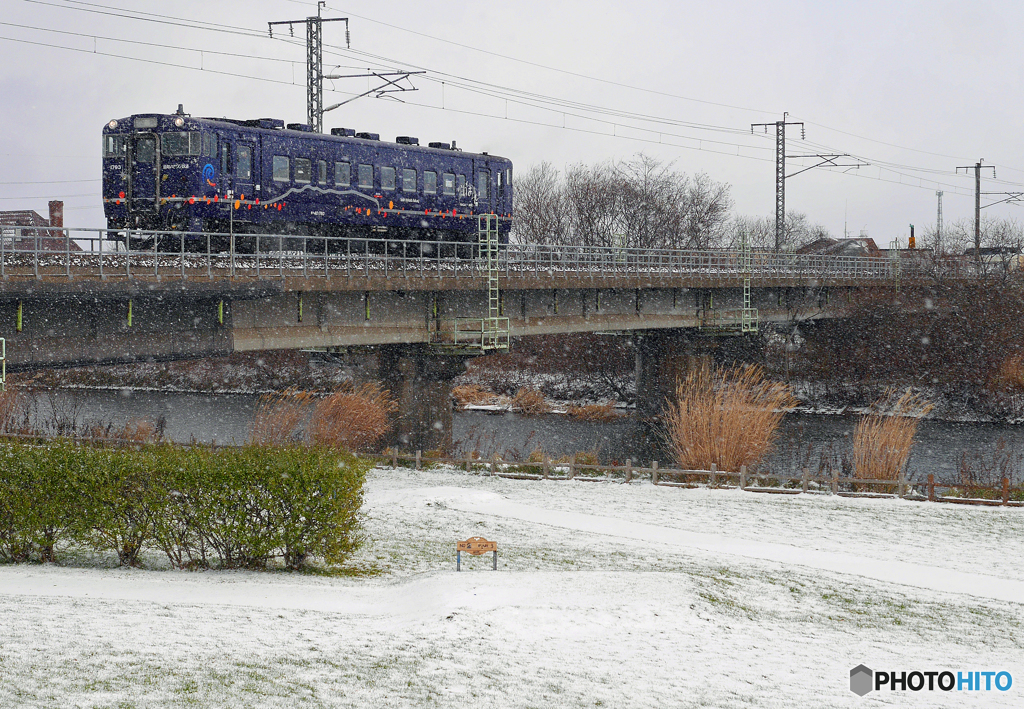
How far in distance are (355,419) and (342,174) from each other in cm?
776

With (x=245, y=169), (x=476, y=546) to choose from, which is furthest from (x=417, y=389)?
(x=476, y=546)

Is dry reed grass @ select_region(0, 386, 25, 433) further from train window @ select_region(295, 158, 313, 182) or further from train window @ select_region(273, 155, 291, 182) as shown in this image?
train window @ select_region(295, 158, 313, 182)

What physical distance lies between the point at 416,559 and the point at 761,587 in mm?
5928

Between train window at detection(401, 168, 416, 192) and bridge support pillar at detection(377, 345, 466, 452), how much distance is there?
208 inches

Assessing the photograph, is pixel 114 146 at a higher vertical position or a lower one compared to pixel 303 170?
higher

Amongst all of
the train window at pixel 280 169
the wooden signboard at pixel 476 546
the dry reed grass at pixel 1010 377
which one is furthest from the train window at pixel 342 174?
the dry reed grass at pixel 1010 377

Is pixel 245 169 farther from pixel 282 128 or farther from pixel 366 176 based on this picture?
pixel 366 176

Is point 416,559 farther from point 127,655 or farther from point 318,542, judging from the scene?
point 127,655

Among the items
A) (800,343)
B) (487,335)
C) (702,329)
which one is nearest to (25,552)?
(487,335)

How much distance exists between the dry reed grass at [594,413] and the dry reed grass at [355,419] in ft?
58.1

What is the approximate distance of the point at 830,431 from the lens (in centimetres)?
4519

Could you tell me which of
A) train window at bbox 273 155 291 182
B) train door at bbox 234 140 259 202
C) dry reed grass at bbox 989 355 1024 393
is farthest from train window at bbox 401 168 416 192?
dry reed grass at bbox 989 355 1024 393

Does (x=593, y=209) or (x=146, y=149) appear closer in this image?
(x=146, y=149)

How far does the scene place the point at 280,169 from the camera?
2873 cm
